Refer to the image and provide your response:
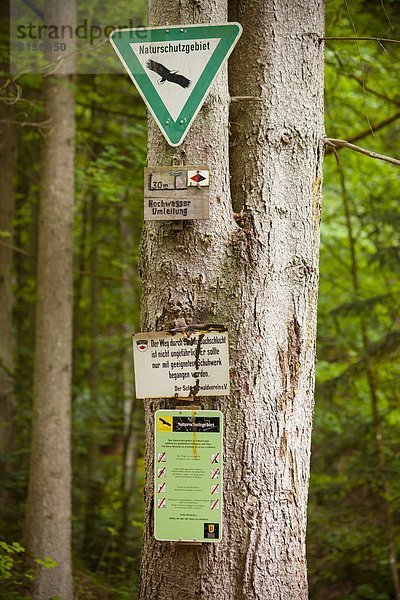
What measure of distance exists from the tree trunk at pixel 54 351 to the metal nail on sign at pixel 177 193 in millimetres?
4933

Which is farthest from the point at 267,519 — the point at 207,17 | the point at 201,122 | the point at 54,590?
the point at 54,590

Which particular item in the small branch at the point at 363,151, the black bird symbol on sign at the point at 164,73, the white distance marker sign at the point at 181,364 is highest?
the black bird symbol on sign at the point at 164,73

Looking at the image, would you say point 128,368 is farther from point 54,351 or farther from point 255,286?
point 255,286

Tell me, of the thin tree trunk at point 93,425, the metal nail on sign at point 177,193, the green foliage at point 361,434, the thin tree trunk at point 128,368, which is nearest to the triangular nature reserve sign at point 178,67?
the metal nail on sign at point 177,193

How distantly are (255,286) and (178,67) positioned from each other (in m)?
0.81

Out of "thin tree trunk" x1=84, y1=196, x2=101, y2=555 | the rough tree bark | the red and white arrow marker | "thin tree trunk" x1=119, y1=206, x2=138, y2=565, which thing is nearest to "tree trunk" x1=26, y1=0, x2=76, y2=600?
"thin tree trunk" x1=84, y1=196, x2=101, y2=555

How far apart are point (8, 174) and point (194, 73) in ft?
23.6

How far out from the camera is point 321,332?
10.1 metres

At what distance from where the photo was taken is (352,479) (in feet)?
25.3

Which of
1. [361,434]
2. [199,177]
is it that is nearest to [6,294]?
[361,434]

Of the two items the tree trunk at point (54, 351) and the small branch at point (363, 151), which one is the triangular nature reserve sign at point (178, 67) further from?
the tree trunk at point (54, 351)

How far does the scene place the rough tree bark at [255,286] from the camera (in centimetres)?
235

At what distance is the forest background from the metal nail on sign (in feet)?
10.6

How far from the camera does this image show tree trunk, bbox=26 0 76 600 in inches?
271
